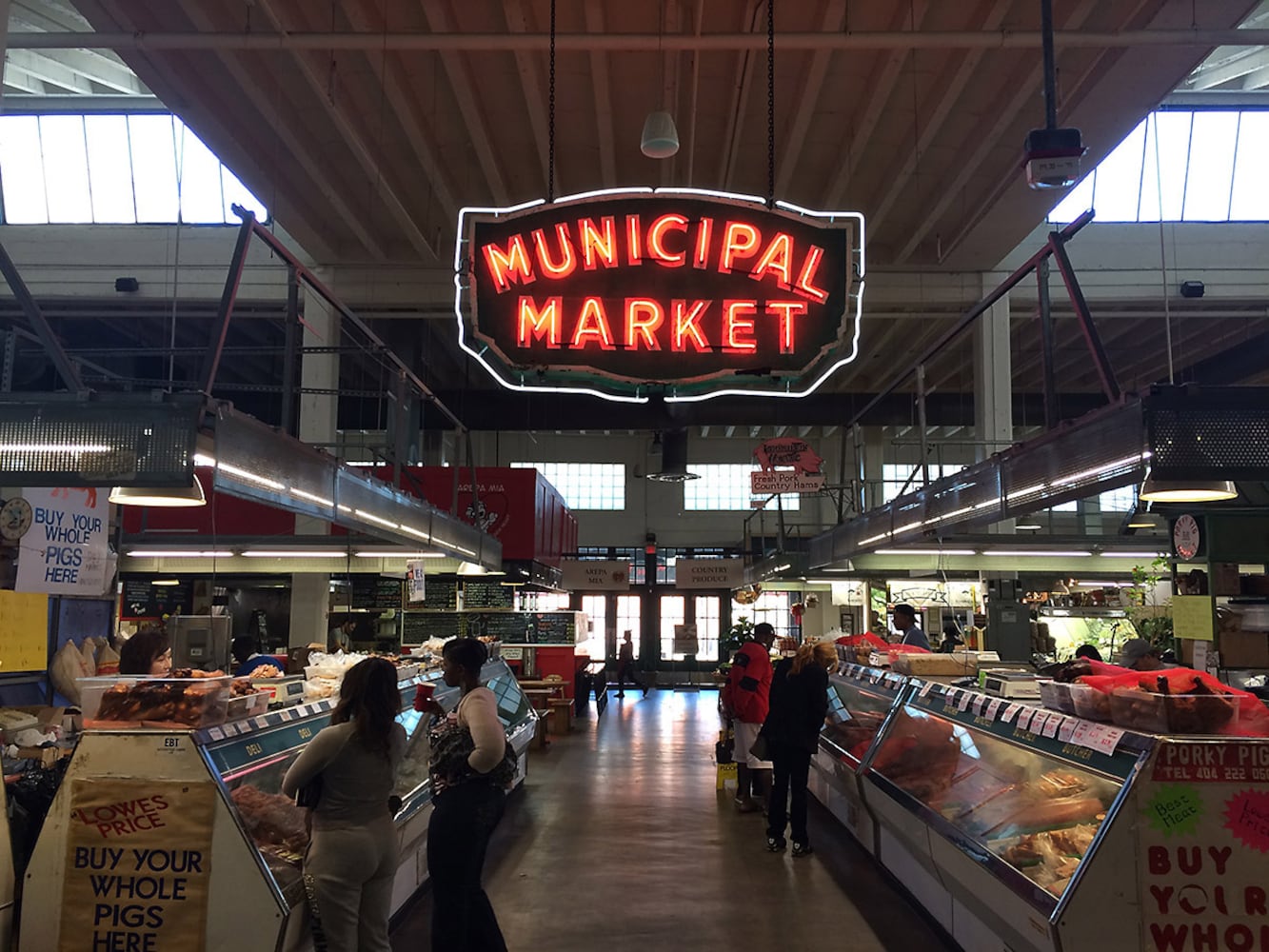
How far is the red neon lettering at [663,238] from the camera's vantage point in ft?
19.6

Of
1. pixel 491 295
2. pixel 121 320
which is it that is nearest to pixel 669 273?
pixel 491 295

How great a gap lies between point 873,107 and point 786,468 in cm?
603

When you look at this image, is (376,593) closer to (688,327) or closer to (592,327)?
(592,327)

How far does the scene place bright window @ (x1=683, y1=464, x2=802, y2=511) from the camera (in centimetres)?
2647

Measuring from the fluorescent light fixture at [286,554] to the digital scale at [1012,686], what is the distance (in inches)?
248

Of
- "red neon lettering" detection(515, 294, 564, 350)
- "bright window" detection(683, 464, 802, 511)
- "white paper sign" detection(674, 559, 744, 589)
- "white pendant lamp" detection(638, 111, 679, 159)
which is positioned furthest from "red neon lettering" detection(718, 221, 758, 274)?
"bright window" detection(683, 464, 802, 511)

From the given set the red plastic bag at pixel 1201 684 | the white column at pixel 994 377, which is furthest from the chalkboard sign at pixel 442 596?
the red plastic bag at pixel 1201 684

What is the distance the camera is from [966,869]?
4.45 meters

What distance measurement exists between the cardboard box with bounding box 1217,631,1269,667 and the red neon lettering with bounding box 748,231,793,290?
226 inches

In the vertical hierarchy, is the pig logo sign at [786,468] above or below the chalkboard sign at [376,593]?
above

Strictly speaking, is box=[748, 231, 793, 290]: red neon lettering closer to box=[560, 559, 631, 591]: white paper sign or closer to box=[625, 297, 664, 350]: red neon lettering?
box=[625, 297, 664, 350]: red neon lettering

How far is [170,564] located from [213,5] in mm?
6056

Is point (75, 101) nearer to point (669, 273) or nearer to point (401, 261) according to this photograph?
point (401, 261)

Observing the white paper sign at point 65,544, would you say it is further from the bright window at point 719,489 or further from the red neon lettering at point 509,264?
the bright window at point 719,489
